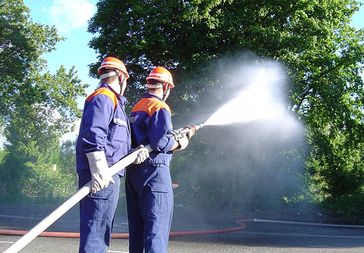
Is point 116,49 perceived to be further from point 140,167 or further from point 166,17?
point 140,167

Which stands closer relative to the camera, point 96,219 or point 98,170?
point 98,170

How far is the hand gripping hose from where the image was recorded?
318cm

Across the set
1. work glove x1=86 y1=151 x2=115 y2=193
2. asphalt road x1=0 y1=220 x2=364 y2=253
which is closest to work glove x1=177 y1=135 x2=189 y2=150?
work glove x1=86 y1=151 x2=115 y2=193

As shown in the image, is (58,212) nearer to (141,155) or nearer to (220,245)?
(141,155)

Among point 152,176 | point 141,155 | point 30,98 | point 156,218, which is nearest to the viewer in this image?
point 141,155

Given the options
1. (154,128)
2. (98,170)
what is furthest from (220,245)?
(98,170)

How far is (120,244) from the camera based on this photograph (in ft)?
22.4

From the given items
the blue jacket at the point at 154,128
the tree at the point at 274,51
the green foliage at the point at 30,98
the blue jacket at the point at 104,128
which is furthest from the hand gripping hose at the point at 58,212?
the green foliage at the point at 30,98

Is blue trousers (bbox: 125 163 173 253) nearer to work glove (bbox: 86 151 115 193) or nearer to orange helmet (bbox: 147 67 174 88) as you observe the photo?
work glove (bbox: 86 151 115 193)

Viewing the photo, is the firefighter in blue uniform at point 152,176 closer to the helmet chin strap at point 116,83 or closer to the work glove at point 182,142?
the work glove at point 182,142

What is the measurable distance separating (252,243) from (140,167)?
4224 millimetres

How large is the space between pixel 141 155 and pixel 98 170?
1.88ft

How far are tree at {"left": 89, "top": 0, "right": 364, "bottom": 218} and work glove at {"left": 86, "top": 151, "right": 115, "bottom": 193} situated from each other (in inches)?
542

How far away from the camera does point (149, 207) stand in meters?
4.22
